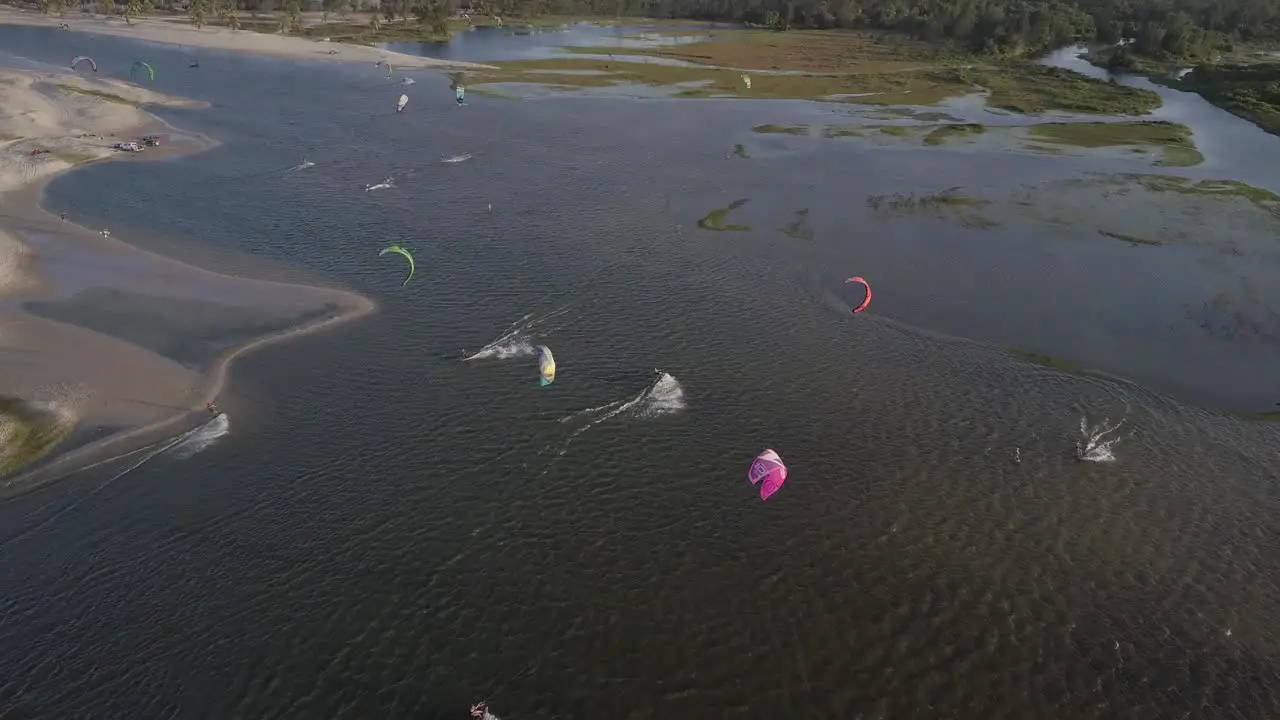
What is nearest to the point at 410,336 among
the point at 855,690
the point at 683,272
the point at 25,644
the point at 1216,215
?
the point at 683,272

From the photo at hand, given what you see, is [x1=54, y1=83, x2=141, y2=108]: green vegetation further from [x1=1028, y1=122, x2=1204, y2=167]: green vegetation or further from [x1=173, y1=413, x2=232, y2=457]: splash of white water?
[x1=1028, y1=122, x2=1204, y2=167]: green vegetation

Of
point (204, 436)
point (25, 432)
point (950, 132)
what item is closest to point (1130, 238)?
point (950, 132)

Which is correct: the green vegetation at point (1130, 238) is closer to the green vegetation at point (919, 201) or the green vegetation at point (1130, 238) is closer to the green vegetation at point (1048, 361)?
the green vegetation at point (919, 201)

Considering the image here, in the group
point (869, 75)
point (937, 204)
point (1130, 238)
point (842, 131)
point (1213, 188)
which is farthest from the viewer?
point (869, 75)

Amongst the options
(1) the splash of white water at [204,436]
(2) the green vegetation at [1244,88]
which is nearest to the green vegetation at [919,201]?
(1) the splash of white water at [204,436]

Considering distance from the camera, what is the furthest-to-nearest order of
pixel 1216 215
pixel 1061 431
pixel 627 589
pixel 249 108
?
pixel 249 108, pixel 1216 215, pixel 1061 431, pixel 627 589

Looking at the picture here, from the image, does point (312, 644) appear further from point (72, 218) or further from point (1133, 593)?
point (72, 218)

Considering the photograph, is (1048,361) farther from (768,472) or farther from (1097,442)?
(768,472)
